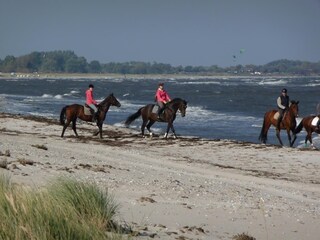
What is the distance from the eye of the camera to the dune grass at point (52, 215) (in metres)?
4.82

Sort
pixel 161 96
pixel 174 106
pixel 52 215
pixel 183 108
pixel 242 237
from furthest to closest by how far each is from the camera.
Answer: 1. pixel 161 96
2. pixel 174 106
3. pixel 183 108
4. pixel 242 237
5. pixel 52 215

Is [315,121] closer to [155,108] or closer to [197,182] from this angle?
[155,108]

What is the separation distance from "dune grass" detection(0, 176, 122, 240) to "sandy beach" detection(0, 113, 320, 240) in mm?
776

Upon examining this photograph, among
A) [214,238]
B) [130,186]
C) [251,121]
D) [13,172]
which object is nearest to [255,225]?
[214,238]

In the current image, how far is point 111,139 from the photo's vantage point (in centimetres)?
2405

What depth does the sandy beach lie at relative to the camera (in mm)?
8469

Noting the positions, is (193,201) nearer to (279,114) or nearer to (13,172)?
(13,172)

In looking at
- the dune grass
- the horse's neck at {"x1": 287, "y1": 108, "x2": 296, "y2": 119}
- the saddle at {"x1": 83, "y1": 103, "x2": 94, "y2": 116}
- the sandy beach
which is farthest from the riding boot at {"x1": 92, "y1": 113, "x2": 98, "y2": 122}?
the dune grass

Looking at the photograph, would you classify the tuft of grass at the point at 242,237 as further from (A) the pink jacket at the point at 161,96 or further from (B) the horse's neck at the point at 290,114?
(A) the pink jacket at the point at 161,96

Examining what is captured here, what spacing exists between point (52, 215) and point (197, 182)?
768cm

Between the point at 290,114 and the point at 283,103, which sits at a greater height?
the point at 283,103

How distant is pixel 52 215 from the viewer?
5145 millimetres

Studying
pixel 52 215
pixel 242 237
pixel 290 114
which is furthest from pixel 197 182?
pixel 290 114

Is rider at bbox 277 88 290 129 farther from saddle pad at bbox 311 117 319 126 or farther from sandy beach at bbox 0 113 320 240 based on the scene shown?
sandy beach at bbox 0 113 320 240
